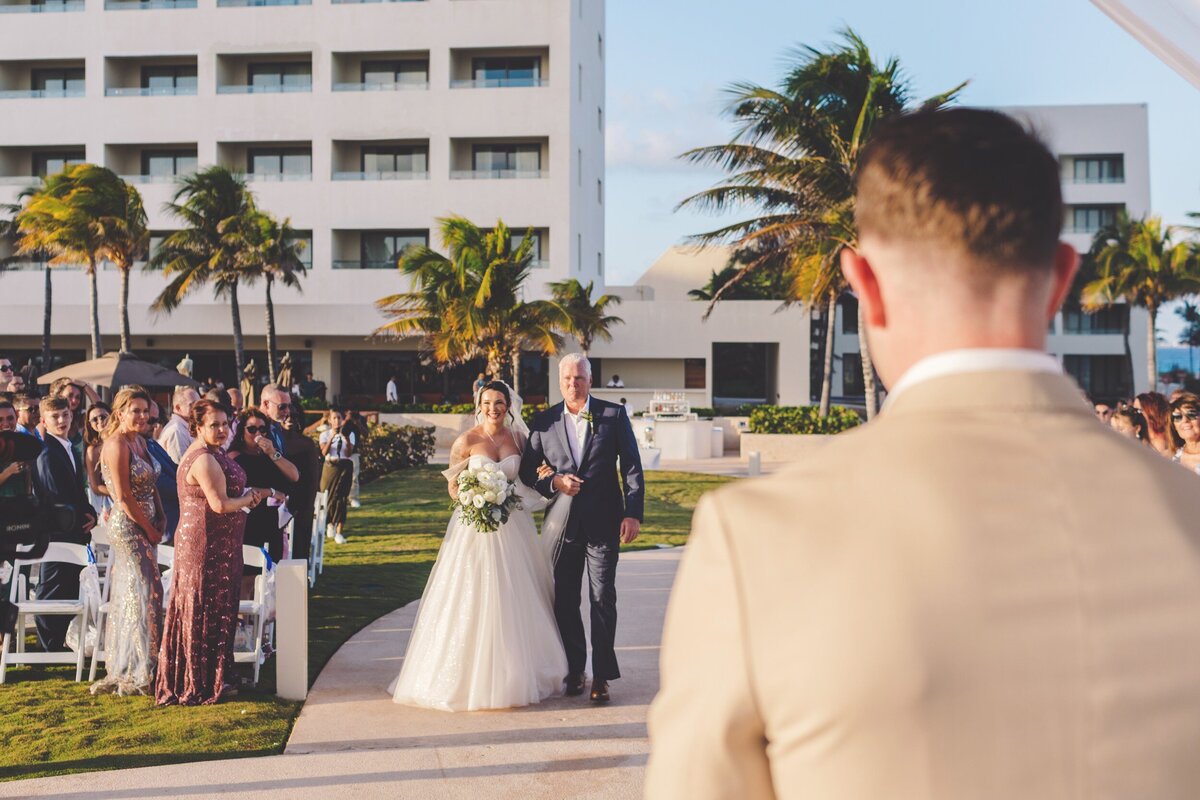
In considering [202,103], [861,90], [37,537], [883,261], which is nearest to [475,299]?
[861,90]

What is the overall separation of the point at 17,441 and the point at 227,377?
1589 inches

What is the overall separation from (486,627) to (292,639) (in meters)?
1.34

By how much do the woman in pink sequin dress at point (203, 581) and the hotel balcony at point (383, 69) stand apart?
36438 mm

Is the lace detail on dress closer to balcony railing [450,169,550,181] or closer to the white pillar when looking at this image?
the white pillar

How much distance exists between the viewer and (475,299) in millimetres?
28156

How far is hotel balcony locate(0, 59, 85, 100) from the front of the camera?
43062 mm

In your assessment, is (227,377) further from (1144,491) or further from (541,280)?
(1144,491)

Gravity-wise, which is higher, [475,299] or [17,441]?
[475,299]

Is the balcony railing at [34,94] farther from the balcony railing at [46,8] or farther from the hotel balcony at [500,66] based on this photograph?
the hotel balcony at [500,66]

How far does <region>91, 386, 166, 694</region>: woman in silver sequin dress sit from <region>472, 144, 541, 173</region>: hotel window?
3478 cm

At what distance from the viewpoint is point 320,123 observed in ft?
136

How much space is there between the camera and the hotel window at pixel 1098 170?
197ft

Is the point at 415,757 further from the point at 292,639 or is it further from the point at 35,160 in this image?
the point at 35,160

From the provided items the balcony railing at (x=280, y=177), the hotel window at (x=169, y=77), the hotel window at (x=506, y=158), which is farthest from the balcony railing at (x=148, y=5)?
the hotel window at (x=506, y=158)
